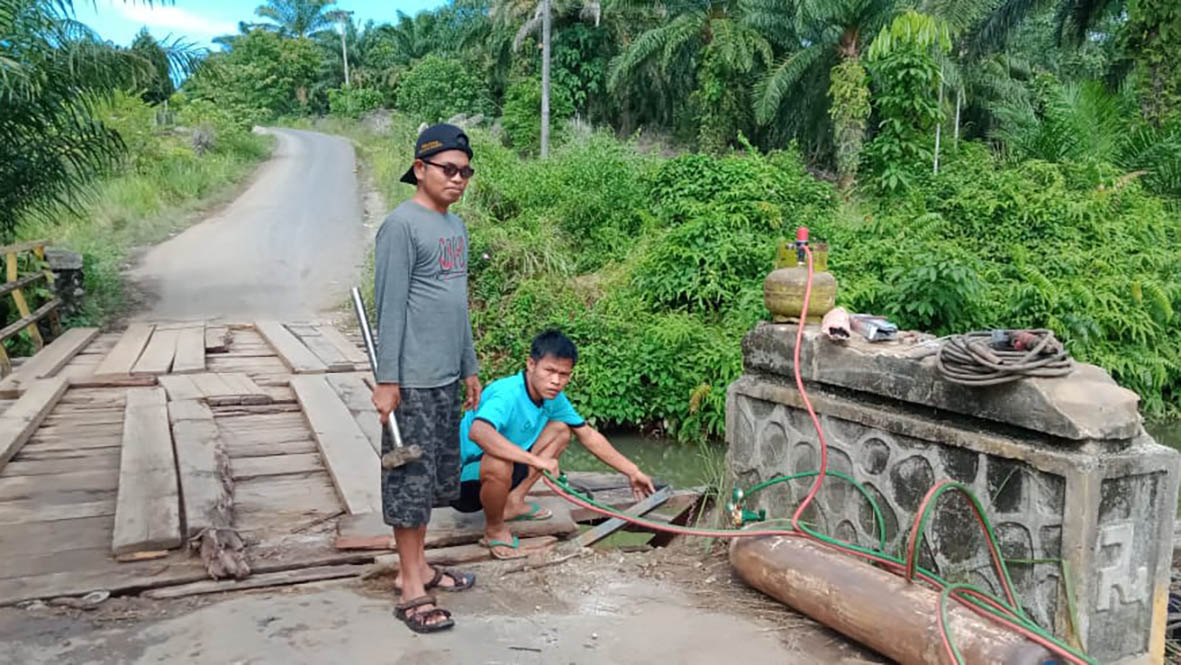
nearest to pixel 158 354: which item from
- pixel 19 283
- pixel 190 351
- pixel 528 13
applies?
pixel 190 351

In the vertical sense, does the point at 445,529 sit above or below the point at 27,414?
below

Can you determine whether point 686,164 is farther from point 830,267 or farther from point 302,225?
point 302,225

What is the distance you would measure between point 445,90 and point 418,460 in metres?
29.4

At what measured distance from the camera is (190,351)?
798 centimetres

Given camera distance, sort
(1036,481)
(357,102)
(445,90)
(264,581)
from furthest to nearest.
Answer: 1. (357,102)
2. (445,90)
3. (264,581)
4. (1036,481)

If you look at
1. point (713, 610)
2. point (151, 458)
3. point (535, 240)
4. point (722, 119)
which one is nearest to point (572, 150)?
point (535, 240)

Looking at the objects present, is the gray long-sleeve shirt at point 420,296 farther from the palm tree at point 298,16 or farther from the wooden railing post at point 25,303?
the palm tree at point 298,16

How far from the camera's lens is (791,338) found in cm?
397

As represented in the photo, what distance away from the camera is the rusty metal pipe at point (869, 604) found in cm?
279

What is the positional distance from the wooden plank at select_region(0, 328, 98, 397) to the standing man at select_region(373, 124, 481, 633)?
4.53m

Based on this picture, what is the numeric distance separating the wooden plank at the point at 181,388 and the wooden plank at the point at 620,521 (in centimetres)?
330

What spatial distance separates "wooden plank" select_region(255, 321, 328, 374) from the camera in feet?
24.0

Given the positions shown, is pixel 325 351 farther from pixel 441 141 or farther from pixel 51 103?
pixel 441 141

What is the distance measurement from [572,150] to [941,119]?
5.88 metres
